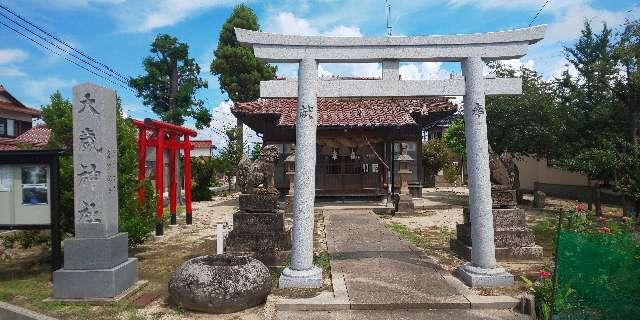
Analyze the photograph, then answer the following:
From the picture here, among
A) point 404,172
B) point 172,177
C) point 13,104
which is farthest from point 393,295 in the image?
point 13,104

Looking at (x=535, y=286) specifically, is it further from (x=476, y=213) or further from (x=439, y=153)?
(x=439, y=153)

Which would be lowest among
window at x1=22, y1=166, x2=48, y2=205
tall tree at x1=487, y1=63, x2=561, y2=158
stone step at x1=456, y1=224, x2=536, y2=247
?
stone step at x1=456, y1=224, x2=536, y2=247

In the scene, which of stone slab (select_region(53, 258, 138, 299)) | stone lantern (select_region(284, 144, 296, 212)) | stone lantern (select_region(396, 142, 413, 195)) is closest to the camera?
stone slab (select_region(53, 258, 138, 299))

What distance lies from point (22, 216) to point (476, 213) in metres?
7.12

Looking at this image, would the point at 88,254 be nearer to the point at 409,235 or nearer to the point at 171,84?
the point at 409,235

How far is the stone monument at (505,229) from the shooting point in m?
7.84

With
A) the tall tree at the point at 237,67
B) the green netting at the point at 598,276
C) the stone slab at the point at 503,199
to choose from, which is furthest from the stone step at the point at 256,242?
the tall tree at the point at 237,67

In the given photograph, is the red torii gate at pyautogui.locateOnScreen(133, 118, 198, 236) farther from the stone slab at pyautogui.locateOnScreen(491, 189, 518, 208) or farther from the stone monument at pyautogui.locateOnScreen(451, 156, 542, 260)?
the stone slab at pyautogui.locateOnScreen(491, 189, 518, 208)

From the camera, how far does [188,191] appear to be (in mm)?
13023

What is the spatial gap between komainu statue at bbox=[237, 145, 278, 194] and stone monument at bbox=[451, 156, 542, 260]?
3.85 meters

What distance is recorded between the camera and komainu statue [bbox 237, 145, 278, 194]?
788 cm

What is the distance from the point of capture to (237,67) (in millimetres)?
25922

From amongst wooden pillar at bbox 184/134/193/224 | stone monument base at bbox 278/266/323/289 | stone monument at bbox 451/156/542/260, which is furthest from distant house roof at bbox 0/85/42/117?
stone monument at bbox 451/156/542/260

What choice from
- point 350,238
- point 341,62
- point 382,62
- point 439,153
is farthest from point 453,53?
point 439,153
